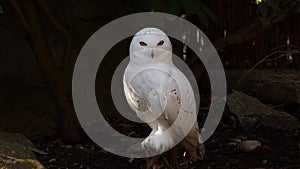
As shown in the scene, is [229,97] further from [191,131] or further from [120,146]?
[191,131]

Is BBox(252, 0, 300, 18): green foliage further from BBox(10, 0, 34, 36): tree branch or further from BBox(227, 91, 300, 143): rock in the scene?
BBox(10, 0, 34, 36): tree branch

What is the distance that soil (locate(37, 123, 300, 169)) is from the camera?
3705 mm

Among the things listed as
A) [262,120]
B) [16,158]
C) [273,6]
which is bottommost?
[262,120]

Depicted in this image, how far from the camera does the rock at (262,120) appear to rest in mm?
4305

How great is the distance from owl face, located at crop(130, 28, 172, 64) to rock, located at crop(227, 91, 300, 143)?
69.7 inches

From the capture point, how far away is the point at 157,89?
107 inches

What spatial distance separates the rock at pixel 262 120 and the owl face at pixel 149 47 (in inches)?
69.7

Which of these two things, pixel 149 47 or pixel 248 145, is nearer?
pixel 149 47

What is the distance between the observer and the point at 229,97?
15.0 ft

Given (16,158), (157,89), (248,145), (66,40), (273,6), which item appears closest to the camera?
(157,89)

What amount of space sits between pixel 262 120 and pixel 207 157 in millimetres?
708

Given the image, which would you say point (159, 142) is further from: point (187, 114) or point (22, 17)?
point (22, 17)

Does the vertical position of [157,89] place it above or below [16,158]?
above

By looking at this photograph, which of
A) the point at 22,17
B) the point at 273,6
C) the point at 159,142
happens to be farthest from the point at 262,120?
the point at 22,17
